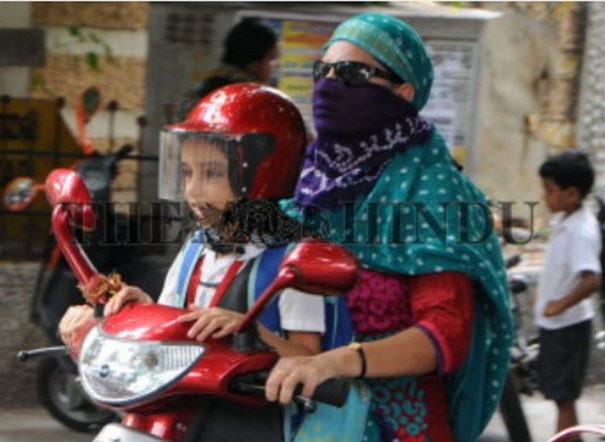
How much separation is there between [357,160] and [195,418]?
0.63 m

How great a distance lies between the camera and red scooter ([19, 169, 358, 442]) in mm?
2338

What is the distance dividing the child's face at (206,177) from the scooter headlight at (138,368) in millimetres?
362

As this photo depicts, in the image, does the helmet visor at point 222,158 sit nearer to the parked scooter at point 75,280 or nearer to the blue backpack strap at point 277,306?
the blue backpack strap at point 277,306

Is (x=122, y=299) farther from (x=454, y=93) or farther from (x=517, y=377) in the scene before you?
(x=454, y=93)

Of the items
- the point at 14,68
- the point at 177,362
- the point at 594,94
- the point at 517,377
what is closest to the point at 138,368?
the point at 177,362

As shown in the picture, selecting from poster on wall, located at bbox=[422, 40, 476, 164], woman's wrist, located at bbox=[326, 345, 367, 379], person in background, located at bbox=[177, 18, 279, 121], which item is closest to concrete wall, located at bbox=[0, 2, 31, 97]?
person in background, located at bbox=[177, 18, 279, 121]

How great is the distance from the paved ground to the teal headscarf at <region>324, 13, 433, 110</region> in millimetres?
3896

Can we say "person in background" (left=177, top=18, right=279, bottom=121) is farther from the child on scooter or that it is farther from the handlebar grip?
the handlebar grip

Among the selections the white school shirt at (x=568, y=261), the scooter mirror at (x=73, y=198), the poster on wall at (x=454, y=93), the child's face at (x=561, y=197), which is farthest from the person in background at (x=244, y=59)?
the scooter mirror at (x=73, y=198)

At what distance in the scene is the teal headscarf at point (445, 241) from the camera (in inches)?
106

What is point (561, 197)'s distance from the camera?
19.8ft

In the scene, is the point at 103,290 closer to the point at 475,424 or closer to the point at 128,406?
the point at 128,406

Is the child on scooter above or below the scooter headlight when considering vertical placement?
above

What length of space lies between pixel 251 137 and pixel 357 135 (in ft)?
0.85
